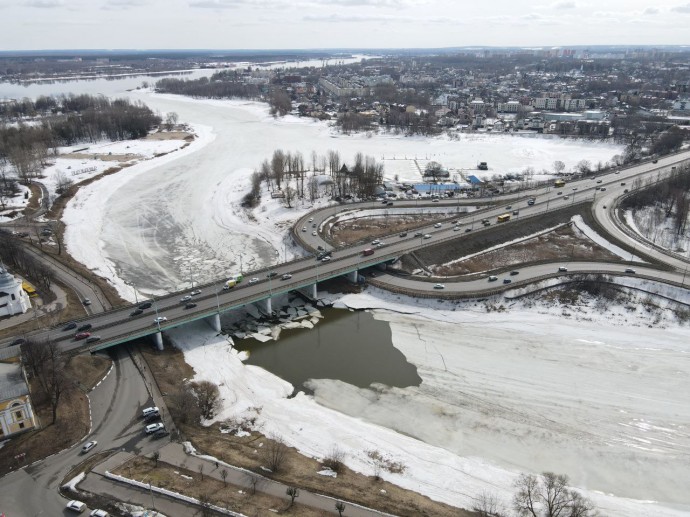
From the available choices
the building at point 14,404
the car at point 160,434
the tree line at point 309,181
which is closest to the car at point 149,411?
the car at point 160,434

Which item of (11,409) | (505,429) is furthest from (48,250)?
(505,429)

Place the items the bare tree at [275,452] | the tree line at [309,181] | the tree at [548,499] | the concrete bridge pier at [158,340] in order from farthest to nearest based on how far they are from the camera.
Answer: the tree line at [309,181] < the concrete bridge pier at [158,340] < the bare tree at [275,452] < the tree at [548,499]

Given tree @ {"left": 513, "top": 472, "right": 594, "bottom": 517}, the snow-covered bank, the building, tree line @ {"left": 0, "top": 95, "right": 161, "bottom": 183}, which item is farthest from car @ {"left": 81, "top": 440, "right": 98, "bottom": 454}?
tree line @ {"left": 0, "top": 95, "right": 161, "bottom": 183}

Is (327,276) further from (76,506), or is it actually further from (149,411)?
(76,506)

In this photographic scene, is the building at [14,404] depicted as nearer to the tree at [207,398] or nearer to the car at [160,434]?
the car at [160,434]

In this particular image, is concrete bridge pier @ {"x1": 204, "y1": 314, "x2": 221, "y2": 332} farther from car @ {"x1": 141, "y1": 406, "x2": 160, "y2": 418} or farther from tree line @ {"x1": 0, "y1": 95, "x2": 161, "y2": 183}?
tree line @ {"x1": 0, "y1": 95, "x2": 161, "y2": 183}

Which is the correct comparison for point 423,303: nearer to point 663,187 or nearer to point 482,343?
point 482,343
